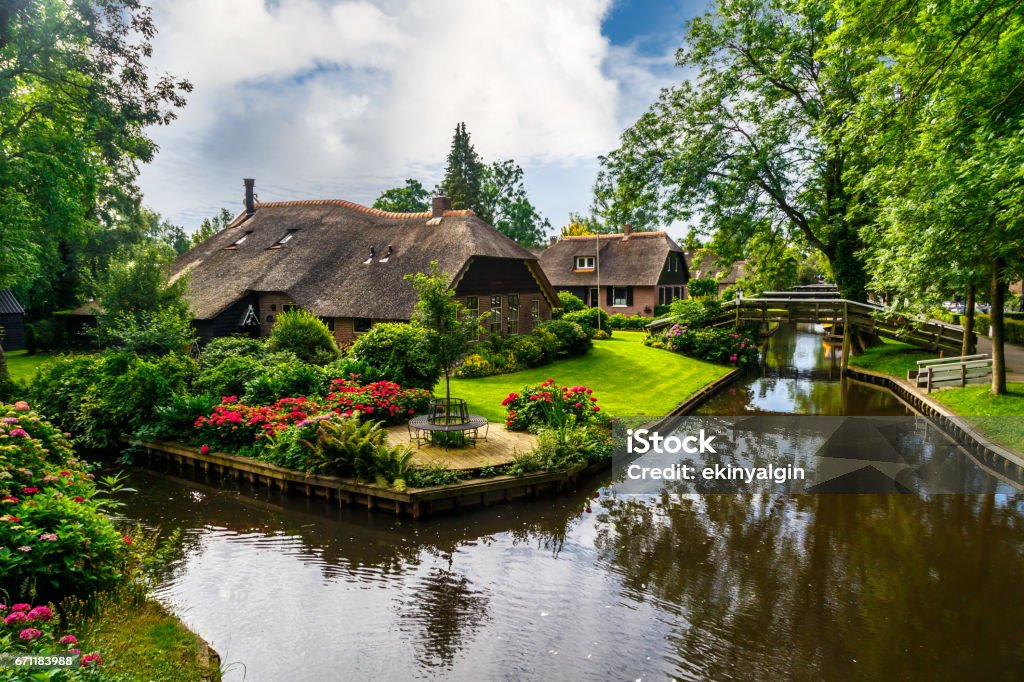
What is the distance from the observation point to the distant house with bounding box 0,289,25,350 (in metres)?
33.5

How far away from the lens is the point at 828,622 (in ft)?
26.3

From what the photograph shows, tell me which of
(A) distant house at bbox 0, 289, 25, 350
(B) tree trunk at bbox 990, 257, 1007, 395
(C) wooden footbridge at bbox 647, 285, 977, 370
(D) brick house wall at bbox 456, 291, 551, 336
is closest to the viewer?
(B) tree trunk at bbox 990, 257, 1007, 395

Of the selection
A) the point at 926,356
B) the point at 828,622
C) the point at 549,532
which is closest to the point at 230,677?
the point at 549,532

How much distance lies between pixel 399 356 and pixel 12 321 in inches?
1152

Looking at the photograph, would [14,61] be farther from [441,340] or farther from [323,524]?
[323,524]

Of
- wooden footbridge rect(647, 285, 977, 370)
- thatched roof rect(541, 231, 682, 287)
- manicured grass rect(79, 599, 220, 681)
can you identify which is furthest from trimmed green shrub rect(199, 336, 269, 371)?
thatched roof rect(541, 231, 682, 287)

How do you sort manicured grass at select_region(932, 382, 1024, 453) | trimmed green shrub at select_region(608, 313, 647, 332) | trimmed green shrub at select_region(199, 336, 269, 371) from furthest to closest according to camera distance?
trimmed green shrub at select_region(608, 313, 647, 332), trimmed green shrub at select_region(199, 336, 269, 371), manicured grass at select_region(932, 382, 1024, 453)

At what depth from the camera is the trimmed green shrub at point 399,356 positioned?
1741 centimetres

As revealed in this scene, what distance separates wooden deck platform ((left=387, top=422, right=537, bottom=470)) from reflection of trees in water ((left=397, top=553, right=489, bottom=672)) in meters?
3.37

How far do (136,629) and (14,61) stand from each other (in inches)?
743

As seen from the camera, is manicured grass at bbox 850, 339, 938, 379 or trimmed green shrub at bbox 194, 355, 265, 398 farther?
manicured grass at bbox 850, 339, 938, 379

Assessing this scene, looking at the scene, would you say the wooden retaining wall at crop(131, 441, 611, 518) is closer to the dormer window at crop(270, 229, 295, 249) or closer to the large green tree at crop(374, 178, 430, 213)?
the dormer window at crop(270, 229, 295, 249)

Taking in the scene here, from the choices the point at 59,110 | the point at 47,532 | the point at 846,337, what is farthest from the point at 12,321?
the point at 846,337

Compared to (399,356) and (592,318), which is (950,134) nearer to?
(399,356)
